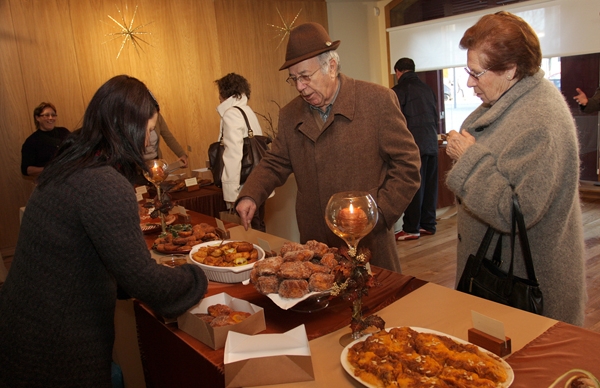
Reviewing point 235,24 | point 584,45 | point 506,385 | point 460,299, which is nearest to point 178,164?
point 460,299

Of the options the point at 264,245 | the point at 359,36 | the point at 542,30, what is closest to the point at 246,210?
the point at 264,245

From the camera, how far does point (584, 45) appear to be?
17.7 ft

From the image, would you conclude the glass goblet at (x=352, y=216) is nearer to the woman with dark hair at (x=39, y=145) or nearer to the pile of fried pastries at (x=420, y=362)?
the pile of fried pastries at (x=420, y=362)

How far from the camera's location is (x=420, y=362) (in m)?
1.05

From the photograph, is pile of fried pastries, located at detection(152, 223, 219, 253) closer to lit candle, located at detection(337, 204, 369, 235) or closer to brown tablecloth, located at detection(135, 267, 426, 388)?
brown tablecloth, located at detection(135, 267, 426, 388)

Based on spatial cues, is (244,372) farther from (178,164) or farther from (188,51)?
(188,51)

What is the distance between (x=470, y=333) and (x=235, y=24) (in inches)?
238

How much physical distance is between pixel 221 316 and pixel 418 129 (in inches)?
158

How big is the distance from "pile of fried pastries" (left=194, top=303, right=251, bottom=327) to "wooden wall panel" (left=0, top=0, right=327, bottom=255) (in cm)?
451

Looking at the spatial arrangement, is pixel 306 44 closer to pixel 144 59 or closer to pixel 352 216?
pixel 352 216

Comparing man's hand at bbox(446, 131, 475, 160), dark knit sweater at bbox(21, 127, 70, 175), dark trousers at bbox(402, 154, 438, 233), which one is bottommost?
dark trousers at bbox(402, 154, 438, 233)

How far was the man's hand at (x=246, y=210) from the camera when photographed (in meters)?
2.05

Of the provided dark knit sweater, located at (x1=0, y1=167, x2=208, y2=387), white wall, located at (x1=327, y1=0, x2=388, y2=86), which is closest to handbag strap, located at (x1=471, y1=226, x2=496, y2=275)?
dark knit sweater, located at (x1=0, y1=167, x2=208, y2=387)

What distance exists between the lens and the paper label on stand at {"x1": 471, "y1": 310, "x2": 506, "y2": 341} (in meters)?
1.12
